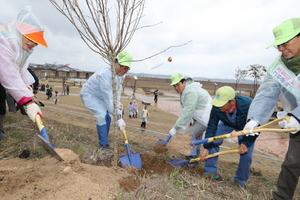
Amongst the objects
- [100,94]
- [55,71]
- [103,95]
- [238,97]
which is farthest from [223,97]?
[55,71]

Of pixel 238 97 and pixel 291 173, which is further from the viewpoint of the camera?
pixel 238 97

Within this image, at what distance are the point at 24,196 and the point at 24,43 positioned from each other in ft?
6.00

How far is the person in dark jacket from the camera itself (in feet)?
9.39

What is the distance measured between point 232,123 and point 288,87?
1.17 metres

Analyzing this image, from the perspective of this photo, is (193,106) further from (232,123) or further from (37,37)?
(37,37)

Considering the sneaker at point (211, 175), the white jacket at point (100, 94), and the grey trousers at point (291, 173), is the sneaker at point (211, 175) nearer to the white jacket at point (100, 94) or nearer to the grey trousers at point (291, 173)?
the grey trousers at point (291, 173)

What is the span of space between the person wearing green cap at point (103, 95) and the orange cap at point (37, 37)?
3.99 ft

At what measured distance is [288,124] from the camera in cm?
202

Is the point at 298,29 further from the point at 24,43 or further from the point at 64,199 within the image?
the point at 24,43

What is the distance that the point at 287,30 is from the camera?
6.47ft

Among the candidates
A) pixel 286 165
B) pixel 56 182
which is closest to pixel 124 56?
pixel 56 182

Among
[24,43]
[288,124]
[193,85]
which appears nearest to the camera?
[288,124]

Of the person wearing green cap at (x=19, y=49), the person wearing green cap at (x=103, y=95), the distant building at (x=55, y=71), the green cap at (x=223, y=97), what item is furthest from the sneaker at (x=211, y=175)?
the distant building at (x=55, y=71)

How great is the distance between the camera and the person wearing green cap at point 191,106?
364 cm
